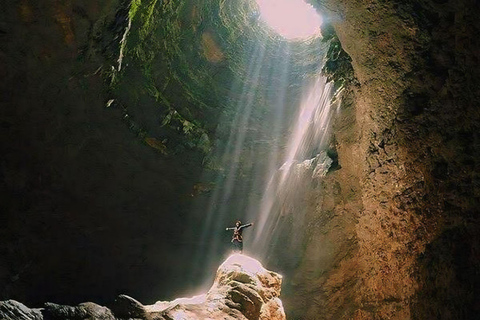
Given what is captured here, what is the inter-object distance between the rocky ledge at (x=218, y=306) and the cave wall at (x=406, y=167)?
6.29 feet

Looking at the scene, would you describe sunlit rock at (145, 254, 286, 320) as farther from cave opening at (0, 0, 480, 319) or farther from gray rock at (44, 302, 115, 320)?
gray rock at (44, 302, 115, 320)

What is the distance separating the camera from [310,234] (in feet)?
29.4

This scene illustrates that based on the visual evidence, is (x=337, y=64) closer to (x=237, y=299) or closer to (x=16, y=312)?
(x=237, y=299)

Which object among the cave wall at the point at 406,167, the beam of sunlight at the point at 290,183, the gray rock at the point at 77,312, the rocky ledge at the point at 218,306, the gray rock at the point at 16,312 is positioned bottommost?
the gray rock at the point at 16,312

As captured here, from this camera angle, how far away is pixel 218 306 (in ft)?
20.8

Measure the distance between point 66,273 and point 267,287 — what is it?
31.9ft

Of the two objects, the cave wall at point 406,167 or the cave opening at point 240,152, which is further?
the cave opening at point 240,152

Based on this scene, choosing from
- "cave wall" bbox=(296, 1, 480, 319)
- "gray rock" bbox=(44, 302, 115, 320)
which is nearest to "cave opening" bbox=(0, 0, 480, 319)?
"cave wall" bbox=(296, 1, 480, 319)

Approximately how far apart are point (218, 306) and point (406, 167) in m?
3.97

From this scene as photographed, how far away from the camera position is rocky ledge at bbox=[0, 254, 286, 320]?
177 inches

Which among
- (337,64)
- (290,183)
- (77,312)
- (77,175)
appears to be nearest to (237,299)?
(77,312)

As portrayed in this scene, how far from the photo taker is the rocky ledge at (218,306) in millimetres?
4504

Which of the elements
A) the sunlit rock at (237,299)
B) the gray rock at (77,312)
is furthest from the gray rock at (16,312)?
the sunlit rock at (237,299)

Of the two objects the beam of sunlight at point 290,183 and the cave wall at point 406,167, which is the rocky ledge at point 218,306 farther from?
the beam of sunlight at point 290,183
